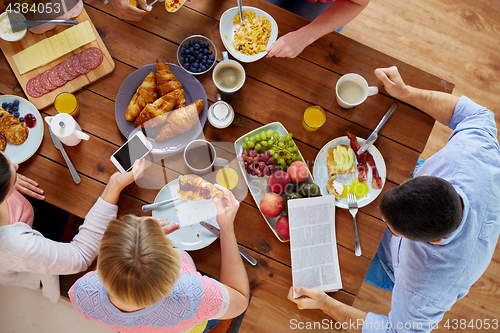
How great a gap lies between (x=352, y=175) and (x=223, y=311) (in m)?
0.82

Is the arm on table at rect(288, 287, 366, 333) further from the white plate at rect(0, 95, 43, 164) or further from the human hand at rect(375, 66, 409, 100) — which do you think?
the white plate at rect(0, 95, 43, 164)

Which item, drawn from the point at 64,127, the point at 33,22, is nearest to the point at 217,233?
the point at 64,127

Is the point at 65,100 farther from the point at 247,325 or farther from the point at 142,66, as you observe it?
the point at 247,325

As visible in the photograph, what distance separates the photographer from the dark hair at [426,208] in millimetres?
1095

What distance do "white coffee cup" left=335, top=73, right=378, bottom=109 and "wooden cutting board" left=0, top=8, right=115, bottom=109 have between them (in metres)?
1.07

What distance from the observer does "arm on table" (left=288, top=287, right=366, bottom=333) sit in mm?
1362

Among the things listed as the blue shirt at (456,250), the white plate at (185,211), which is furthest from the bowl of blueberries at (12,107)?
the blue shirt at (456,250)

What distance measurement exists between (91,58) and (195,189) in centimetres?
77

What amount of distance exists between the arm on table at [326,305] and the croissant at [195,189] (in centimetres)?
55

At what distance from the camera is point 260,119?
1478 mm

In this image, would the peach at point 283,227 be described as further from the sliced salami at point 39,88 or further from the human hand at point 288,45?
the sliced salami at point 39,88

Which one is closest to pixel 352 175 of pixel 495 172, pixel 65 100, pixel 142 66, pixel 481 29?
pixel 495 172

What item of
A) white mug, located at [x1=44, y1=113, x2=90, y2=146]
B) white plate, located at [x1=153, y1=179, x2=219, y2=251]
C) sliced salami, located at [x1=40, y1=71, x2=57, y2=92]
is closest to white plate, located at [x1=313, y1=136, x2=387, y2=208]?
white plate, located at [x1=153, y1=179, x2=219, y2=251]

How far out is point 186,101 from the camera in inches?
56.4
